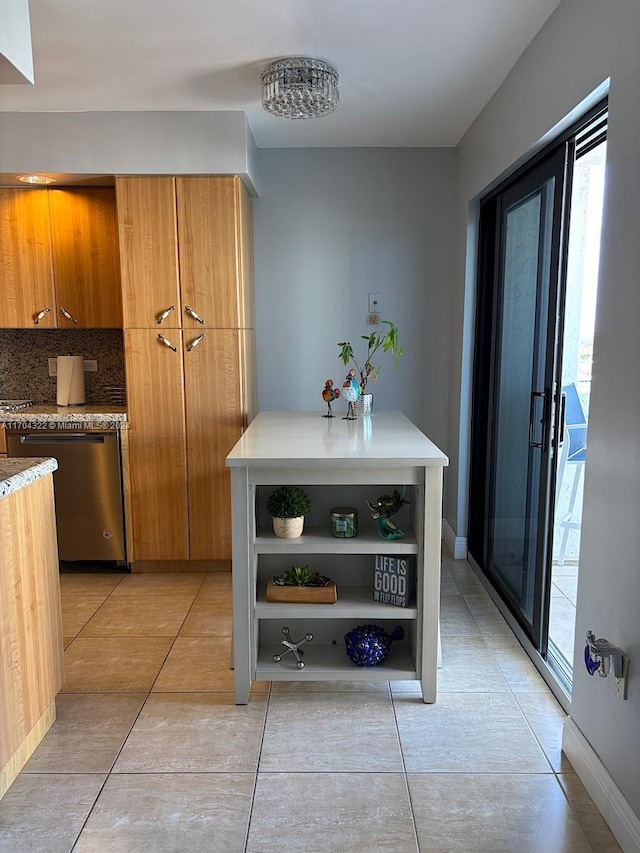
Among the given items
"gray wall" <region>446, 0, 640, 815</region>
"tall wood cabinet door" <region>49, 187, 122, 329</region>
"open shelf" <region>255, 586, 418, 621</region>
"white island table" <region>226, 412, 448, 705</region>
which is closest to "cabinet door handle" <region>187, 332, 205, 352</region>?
"tall wood cabinet door" <region>49, 187, 122, 329</region>

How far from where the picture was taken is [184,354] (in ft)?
11.3

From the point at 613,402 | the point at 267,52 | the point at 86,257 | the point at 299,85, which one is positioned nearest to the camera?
the point at 613,402

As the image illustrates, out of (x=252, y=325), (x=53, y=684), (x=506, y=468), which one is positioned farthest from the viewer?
(x=252, y=325)

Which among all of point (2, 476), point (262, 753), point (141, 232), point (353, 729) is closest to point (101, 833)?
point (262, 753)

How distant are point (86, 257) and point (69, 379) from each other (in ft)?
2.31

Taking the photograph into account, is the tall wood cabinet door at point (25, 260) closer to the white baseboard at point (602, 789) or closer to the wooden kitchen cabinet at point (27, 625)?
the wooden kitchen cabinet at point (27, 625)

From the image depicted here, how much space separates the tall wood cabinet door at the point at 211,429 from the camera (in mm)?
3439

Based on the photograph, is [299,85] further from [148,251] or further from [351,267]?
[351,267]

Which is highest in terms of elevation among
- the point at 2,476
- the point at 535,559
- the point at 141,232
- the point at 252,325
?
the point at 141,232

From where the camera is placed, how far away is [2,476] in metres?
1.86

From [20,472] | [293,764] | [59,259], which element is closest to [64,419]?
[59,259]

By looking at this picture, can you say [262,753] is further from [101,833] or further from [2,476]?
[2,476]

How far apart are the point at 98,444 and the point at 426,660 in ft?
6.96

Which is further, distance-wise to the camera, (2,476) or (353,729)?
(353,729)
